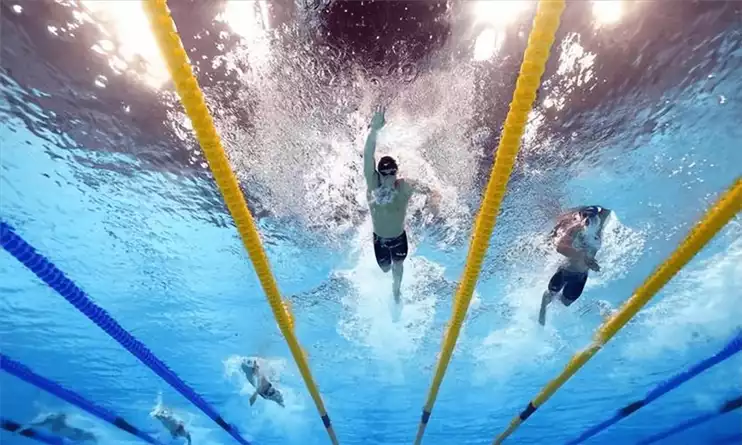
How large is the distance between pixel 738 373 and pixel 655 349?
293cm

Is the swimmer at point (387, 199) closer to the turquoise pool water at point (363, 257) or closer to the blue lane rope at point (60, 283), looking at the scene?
the turquoise pool water at point (363, 257)

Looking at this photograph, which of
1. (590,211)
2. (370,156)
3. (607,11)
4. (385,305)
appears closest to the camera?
(607,11)

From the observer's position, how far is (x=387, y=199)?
543cm

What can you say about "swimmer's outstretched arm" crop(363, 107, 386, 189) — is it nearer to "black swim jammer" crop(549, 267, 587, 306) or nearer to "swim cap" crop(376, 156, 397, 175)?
"swim cap" crop(376, 156, 397, 175)

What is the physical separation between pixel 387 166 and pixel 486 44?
1.50 m

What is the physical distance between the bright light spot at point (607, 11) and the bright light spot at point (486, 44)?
80cm

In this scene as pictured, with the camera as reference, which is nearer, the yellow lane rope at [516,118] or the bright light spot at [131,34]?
the yellow lane rope at [516,118]

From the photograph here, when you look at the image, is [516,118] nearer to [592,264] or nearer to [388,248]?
[388,248]

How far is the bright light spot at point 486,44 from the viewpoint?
4250 millimetres

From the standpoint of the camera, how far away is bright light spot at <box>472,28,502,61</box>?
4250 millimetres

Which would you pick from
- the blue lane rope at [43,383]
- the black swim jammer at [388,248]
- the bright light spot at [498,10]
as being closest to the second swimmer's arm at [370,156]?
the black swim jammer at [388,248]

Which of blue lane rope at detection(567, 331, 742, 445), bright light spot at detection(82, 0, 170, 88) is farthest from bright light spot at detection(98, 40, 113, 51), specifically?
blue lane rope at detection(567, 331, 742, 445)

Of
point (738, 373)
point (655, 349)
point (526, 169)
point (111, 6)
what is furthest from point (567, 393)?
point (111, 6)

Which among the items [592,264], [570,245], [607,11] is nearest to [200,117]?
[607,11]
